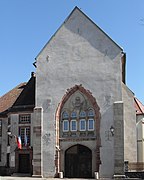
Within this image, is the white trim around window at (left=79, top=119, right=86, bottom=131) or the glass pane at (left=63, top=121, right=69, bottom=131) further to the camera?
the glass pane at (left=63, top=121, right=69, bottom=131)

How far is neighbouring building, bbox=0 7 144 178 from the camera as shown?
126 feet

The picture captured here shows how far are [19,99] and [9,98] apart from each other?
5.56 metres

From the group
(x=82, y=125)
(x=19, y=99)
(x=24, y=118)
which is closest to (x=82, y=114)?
(x=82, y=125)

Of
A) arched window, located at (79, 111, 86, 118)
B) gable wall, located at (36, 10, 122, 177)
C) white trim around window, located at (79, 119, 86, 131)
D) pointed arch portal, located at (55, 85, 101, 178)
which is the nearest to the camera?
gable wall, located at (36, 10, 122, 177)

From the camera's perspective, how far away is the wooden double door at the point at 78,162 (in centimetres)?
3934

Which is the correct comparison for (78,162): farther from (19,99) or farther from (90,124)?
(19,99)

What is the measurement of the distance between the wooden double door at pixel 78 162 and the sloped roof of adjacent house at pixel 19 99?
23.8 ft

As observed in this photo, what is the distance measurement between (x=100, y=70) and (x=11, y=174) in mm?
14919

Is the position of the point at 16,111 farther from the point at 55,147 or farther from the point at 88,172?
the point at 88,172

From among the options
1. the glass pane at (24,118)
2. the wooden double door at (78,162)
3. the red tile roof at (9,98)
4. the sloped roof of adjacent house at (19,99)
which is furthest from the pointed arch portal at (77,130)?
the red tile roof at (9,98)

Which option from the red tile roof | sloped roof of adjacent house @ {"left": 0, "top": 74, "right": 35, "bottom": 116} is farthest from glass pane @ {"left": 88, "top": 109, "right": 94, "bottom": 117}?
the red tile roof

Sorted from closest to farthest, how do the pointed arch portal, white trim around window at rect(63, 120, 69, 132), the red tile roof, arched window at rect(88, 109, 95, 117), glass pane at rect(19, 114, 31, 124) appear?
the pointed arch portal, arched window at rect(88, 109, 95, 117), white trim around window at rect(63, 120, 69, 132), glass pane at rect(19, 114, 31, 124), the red tile roof

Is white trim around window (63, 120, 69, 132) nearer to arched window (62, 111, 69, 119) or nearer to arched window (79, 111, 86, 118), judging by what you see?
arched window (62, 111, 69, 119)

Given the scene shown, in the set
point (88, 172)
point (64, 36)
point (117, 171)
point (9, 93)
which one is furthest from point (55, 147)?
point (9, 93)
